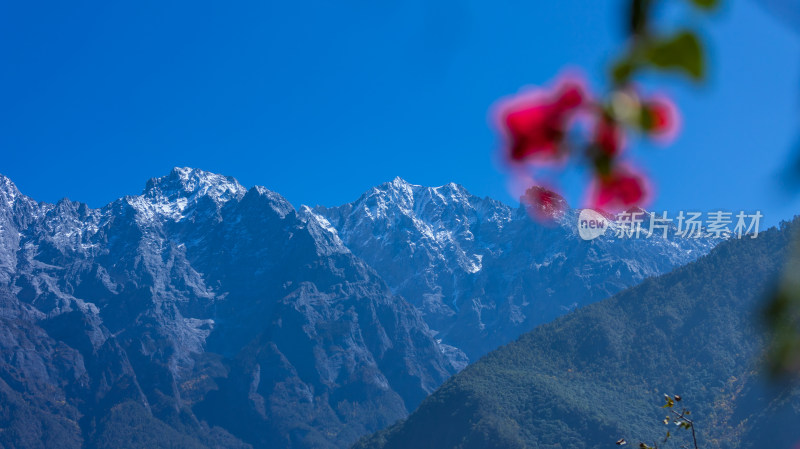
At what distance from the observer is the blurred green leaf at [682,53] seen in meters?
1.04

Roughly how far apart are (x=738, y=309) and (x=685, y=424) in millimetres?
163614

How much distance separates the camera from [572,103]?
3.83ft

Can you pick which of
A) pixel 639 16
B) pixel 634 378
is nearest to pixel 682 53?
pixel 639 16

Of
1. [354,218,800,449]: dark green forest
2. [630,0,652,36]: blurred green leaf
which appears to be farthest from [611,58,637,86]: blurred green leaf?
[354,218,800,449]: dark green forest

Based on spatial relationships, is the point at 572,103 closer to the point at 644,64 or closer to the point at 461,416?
the point at 644,64

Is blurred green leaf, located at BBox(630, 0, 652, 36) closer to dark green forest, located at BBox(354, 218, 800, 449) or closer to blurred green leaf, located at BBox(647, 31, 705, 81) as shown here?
blurred green leaf, located at BBox(647, 31, 705, 81)

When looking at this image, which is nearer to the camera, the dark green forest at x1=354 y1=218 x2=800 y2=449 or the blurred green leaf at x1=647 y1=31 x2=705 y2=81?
the blurred green leaf at x1=647 y1=31 x2=705 y2=81

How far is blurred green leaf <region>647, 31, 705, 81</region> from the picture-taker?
1042 millimetres

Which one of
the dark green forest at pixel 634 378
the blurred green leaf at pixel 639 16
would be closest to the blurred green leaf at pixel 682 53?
the blurred green leaf at pixel 639 16

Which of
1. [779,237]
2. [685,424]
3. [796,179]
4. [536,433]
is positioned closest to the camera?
[796,179]

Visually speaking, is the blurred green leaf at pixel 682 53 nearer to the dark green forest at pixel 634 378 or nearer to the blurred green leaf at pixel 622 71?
the blurred green leaf at pixel 622 71

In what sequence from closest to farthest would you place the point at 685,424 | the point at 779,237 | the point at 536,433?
the point at 685,424
the point at 536,433
the point at 779,237

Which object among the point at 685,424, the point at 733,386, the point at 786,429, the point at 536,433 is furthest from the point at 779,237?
the point at 685,424

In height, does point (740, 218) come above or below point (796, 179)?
above
